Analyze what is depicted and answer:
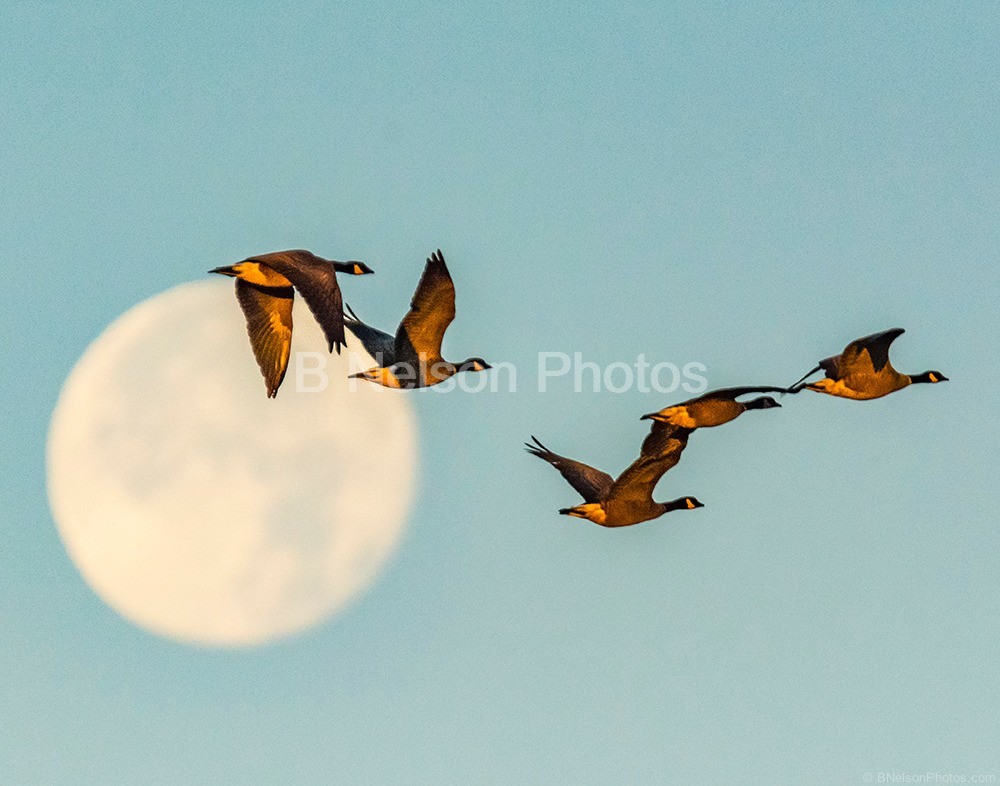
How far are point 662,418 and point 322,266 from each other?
18.3 ft

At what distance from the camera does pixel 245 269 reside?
1014 inches

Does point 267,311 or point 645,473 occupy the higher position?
point 267,311

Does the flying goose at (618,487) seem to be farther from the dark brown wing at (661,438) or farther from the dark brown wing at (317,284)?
the dark brown wing at (317,284)

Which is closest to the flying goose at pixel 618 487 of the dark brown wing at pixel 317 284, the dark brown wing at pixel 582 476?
the dark brown wing at pixel 582 476

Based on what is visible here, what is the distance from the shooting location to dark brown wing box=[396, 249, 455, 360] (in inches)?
988

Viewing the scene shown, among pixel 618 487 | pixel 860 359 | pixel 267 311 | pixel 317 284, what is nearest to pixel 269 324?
pixel 267 311

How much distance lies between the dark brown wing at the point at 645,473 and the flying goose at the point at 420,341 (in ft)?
12.1

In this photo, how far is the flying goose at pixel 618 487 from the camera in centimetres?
2497

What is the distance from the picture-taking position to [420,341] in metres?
26.4

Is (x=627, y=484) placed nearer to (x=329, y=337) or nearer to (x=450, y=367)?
(x=450, y=367)

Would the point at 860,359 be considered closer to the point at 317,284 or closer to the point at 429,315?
the point at 429,315

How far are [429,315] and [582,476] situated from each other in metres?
3.67

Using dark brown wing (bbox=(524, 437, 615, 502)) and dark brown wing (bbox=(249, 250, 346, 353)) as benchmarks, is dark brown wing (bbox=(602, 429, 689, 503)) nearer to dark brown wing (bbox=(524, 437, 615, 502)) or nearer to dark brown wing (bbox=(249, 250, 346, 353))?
dark brown wing (bbox=(524, 437, 615, 502))

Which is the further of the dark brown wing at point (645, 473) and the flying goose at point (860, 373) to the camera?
the flying goose at point (860, 373)
